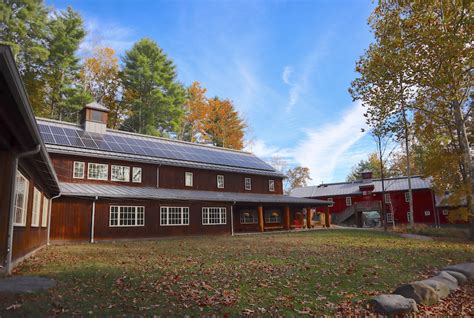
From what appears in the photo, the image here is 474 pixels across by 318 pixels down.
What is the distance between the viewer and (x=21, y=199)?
9.58 metres

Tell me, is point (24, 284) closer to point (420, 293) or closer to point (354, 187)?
point (420, 293)

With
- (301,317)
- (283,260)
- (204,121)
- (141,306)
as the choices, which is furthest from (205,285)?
(204,121)

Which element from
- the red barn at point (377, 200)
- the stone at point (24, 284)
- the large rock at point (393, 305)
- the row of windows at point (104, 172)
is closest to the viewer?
the large rock at point (393, 305)

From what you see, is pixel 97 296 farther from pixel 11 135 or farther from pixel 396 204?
pixel 396 204

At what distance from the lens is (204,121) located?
4375 cm

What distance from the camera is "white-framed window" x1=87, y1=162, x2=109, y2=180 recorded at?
21.9m

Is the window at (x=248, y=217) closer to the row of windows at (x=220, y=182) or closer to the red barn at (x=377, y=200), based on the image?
the row of windows at (x=220, y=182)

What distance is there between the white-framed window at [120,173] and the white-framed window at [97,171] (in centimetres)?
46

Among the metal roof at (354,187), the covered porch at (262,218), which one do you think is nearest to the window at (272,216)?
the covered porch at (262,218)

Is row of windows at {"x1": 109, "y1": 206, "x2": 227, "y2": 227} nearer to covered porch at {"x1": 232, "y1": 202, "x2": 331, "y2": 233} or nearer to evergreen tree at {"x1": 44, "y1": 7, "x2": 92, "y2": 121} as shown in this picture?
covered porch at {"x1": 232, "y1": 202, "x2": 331, "y2": 233}

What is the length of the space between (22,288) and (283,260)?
715 centimetres

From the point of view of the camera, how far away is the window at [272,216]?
3155cm

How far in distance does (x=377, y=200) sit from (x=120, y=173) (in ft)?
112

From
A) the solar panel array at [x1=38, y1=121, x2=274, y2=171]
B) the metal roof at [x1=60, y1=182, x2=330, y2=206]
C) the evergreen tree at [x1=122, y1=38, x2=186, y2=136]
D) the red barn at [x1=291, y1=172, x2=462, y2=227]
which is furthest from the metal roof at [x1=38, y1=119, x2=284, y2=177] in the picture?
the red barn at [x1=291, y1=172, x2=462, y2=227]
